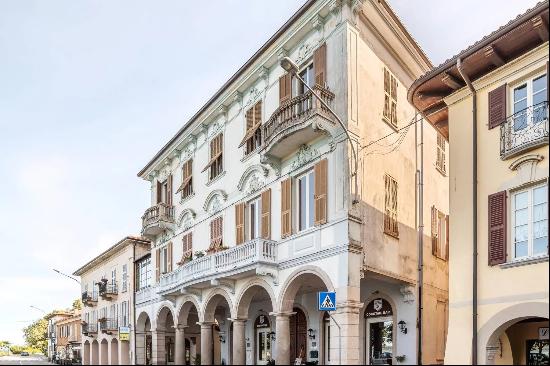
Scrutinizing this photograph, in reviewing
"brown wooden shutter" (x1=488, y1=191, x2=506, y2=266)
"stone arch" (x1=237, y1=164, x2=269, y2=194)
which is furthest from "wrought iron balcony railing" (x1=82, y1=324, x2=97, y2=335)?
"brown wooden shutter" (x1=488, y1=191, x2=506, y2=266)

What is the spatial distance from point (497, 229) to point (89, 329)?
4226 cm

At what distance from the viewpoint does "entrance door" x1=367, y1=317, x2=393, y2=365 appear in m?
21.7

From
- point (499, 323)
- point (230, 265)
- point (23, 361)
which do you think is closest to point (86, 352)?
point (23, 361)

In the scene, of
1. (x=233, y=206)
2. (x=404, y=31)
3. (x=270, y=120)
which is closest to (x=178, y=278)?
(x=233, y=206)

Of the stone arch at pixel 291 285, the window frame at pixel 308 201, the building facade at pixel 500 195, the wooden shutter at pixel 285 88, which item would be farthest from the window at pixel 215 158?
the building facade at pixel 500 195

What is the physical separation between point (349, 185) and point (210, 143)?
36.3ft

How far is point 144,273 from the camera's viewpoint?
3978 cm

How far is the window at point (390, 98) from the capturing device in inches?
847

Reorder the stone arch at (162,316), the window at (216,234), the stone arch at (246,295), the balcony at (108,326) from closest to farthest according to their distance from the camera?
the stone arch at (246,295) < the window at (216,234) < the stone arch at (162,316) < the balcony at (108,326)

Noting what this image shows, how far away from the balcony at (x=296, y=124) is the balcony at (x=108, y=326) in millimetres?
26918

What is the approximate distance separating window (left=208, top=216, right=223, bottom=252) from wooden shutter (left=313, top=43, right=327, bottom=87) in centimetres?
870

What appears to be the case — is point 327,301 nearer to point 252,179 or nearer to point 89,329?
point 252,179

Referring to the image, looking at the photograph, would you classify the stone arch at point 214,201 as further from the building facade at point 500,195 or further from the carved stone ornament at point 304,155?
the building facade at point 500,195

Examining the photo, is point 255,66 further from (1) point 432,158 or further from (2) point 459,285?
(2) point 459,285
